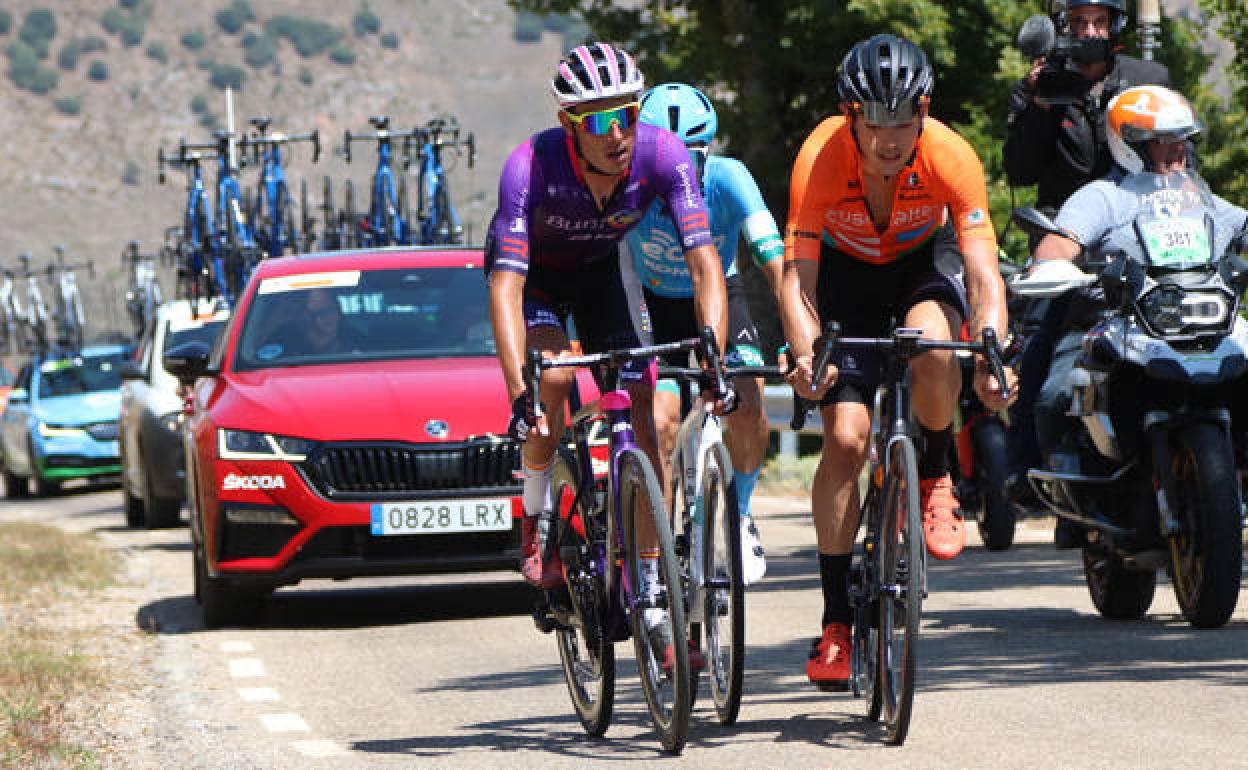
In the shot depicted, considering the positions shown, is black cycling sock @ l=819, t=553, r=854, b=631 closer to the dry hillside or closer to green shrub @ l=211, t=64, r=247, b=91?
the dry hillside

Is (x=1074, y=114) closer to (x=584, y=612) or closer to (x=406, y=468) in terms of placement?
(x=406, y=468)

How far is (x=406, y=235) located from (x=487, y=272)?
24.0 metres

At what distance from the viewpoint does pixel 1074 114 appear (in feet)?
36.1

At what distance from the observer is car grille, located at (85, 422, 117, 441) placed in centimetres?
2859

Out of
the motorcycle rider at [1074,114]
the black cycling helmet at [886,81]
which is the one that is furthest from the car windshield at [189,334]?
the black cycling helmet at [886,81]

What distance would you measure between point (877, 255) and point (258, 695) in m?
2.99

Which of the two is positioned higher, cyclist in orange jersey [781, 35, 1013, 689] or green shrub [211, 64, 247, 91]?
green shrub [211, 64, 247, 91]

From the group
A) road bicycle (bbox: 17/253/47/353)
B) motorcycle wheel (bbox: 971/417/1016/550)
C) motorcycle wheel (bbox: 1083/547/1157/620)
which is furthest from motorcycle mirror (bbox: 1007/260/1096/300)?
road bicycle (bbox: 17/253/47/353)

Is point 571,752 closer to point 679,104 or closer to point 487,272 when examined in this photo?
point 487,272

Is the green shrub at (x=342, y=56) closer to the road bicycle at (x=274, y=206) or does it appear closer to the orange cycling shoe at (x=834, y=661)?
the road bicycle at (x=274, y=206)

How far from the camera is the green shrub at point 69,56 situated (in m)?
188

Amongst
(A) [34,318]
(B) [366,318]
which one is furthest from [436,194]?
(B) [366,318]

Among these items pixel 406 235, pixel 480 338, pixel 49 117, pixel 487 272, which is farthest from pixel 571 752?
pixel 49 117

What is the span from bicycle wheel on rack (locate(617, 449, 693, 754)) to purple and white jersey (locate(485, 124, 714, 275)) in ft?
2.51
